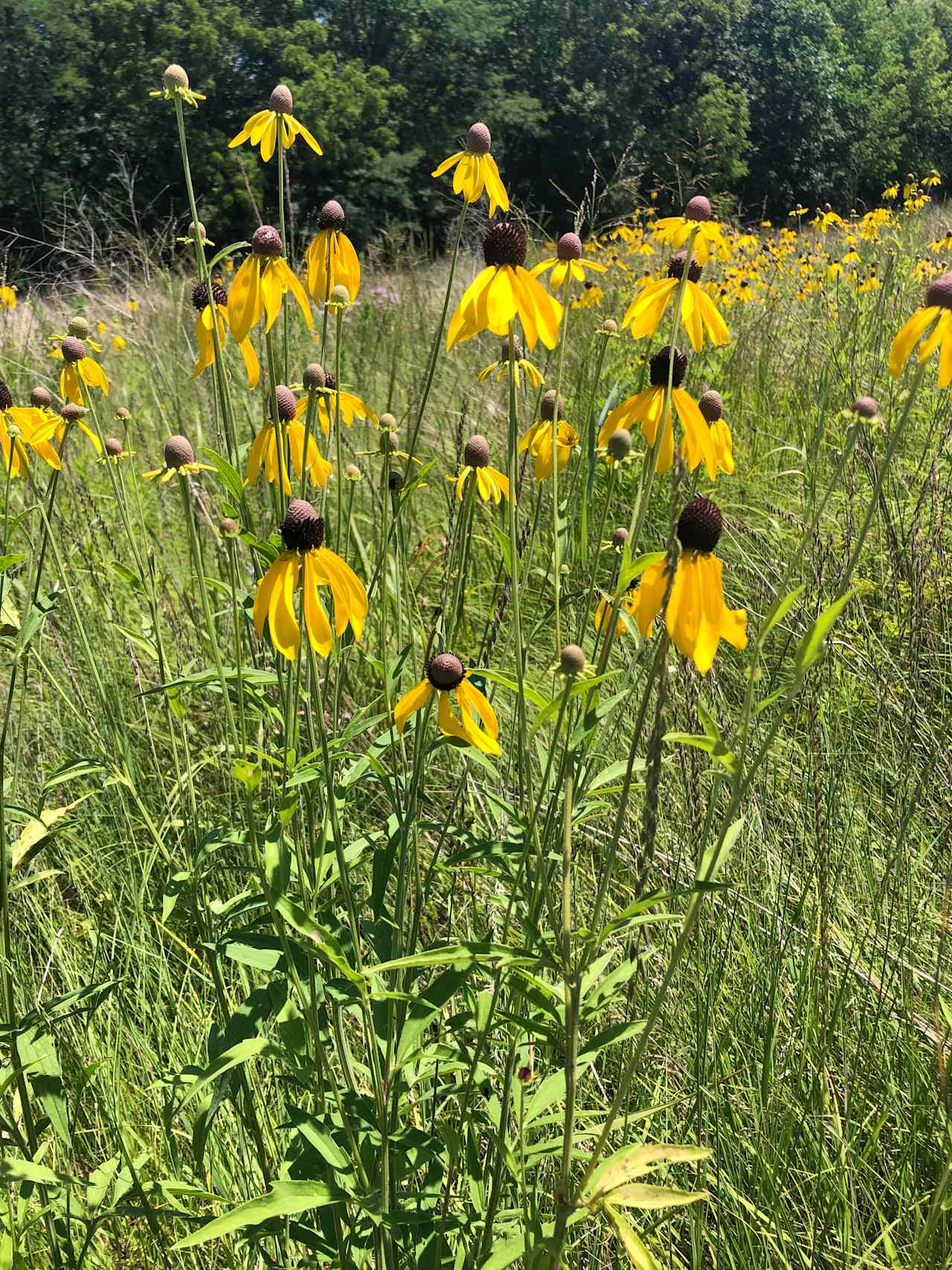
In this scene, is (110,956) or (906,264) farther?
(906,264)

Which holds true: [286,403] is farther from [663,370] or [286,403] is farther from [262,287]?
[663,370]

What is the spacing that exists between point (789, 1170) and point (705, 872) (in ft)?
2.78

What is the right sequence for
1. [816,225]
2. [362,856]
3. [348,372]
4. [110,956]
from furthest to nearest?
[816,225], [348,372], [110,956], [362,856]

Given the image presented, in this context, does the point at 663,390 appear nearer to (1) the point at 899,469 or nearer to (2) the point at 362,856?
(2) the point at 362,856

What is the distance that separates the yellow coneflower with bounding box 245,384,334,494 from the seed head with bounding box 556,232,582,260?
0.42 m

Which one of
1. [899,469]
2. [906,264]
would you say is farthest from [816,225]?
[899,469]

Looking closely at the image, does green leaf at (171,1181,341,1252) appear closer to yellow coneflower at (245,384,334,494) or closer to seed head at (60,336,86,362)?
yellow coneflower at (245,384,334,494)

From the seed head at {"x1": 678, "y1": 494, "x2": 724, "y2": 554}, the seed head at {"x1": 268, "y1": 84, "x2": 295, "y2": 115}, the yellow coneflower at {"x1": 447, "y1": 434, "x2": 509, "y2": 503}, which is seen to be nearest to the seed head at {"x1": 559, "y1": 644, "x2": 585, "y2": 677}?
the seed head at {"x1": 678, "y1": 494, "x2": 724, "y2": 554}

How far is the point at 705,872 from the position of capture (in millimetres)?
844

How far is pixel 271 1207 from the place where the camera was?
90cm

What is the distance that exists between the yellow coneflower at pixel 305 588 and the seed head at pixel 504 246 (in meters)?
0.34

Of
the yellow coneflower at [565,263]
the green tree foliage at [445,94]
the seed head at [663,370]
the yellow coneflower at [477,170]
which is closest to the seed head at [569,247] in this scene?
the yellow coneflower at [565,263]

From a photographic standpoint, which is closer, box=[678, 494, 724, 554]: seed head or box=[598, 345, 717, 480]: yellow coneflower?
box=[678, 494, 724, 554]: seed head

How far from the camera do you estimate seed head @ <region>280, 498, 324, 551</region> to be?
0.97m
